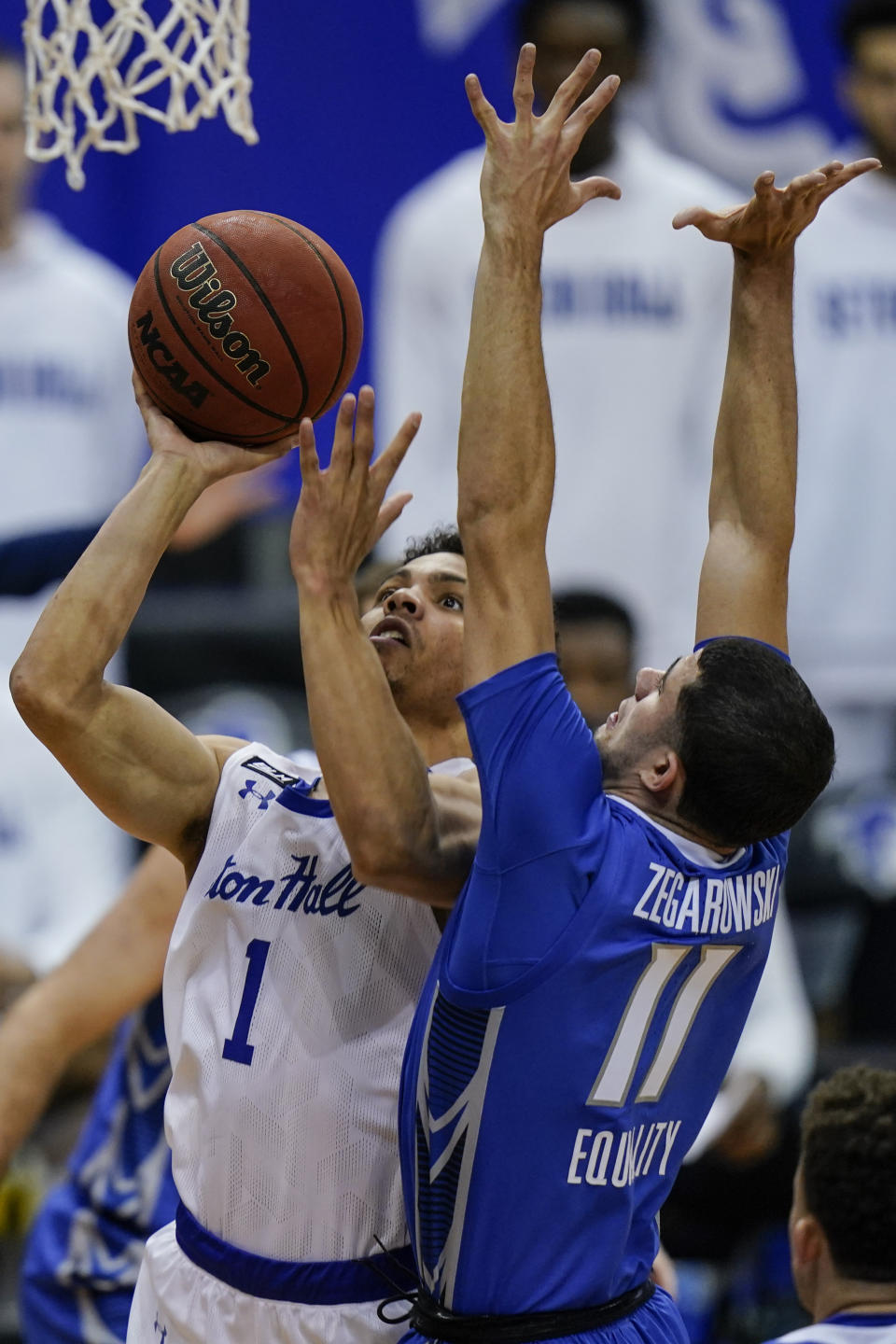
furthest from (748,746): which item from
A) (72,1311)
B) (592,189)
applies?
(72,1311)

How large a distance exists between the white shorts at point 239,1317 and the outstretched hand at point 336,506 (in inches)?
44.7

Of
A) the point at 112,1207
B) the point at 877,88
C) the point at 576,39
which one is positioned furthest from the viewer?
the point at 877,88

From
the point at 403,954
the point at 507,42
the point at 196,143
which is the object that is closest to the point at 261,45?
the point at 196,143

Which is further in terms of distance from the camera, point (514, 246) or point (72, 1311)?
point (72, 1311)

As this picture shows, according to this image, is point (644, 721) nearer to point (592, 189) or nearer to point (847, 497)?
point (592, 189)

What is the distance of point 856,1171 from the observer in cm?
303

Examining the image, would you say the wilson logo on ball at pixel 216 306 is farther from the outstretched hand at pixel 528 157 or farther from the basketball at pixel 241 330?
the outstretched hand at pixel 528 157

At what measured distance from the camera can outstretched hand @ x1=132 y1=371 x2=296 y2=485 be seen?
Answer: 9.91 feet

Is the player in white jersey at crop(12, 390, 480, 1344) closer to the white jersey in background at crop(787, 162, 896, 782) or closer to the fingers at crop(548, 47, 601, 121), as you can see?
the fingers at crop(548, 47, 601, 121)

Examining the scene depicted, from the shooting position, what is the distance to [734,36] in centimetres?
818

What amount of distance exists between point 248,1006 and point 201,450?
0.90 m

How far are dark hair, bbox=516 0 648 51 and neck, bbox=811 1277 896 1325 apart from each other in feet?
17.8

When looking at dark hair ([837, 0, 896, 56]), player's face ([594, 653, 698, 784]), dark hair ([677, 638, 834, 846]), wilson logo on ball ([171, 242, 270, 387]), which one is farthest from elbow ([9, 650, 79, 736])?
dark hair ([837, 0, 896, 56])

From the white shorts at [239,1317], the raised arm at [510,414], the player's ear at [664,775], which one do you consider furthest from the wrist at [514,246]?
the white shorts at [239,1317]
